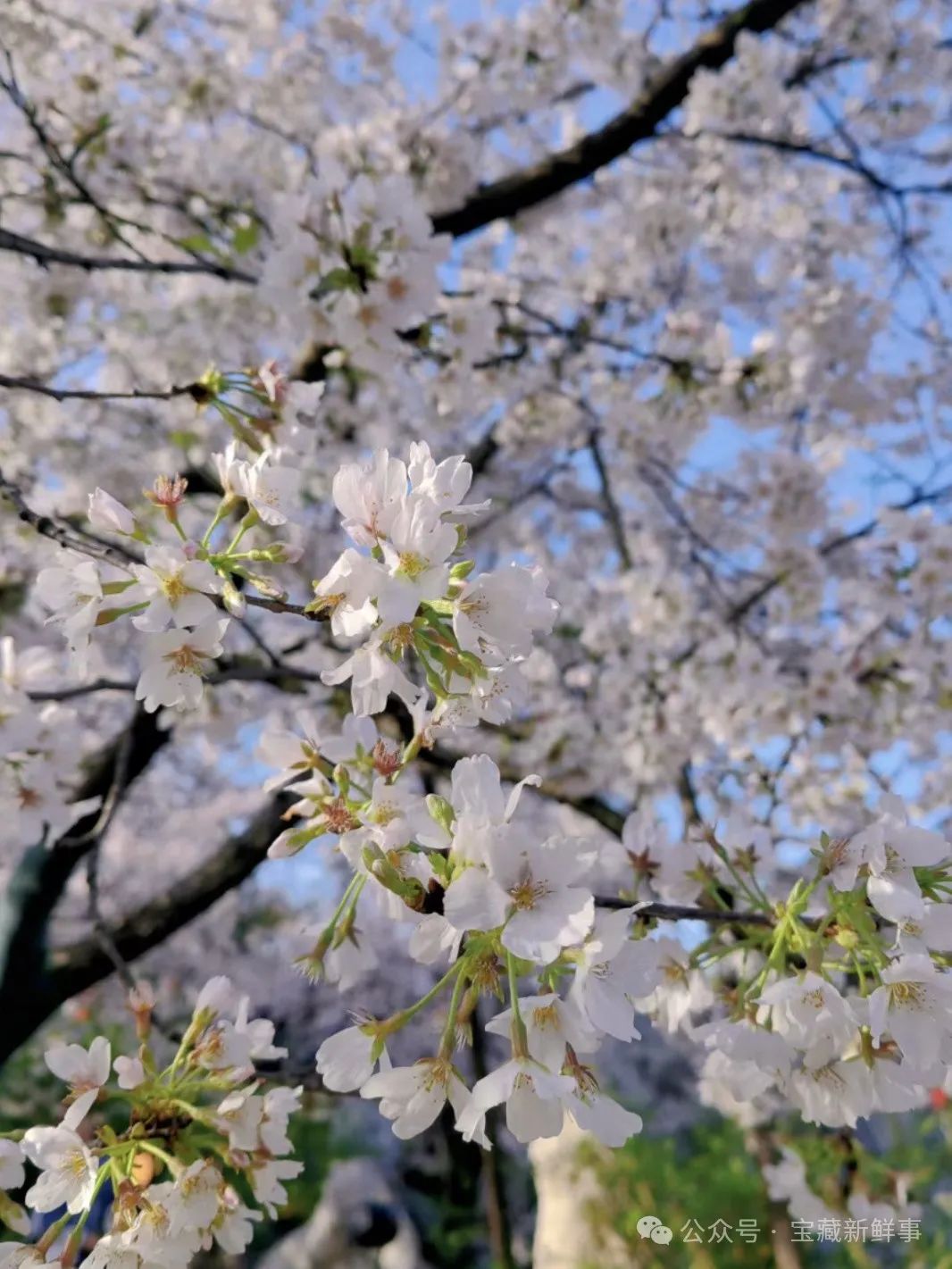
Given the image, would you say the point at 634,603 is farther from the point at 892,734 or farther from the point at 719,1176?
the point at 719,1176

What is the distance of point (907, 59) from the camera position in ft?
14.1

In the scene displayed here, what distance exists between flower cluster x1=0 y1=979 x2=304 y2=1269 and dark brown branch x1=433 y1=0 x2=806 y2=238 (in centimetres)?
234

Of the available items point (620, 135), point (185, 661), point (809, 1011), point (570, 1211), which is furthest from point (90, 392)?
point (570, 1211)

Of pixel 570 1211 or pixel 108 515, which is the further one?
pixel 570 1211

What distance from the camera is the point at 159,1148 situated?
97 cm

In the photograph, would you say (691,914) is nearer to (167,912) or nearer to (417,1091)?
(417,1091)

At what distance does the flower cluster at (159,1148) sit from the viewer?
36.2 inches

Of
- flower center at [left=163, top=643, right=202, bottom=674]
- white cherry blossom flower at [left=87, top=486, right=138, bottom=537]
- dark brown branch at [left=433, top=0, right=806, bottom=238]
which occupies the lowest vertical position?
flower center at [left=163, top=643, right=202, bottom=674]

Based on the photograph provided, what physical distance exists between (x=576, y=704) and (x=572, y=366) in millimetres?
1529

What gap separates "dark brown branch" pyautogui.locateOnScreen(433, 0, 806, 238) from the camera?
2.58m

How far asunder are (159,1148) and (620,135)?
2761mm

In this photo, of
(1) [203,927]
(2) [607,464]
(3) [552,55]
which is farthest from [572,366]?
(1) [203,927]

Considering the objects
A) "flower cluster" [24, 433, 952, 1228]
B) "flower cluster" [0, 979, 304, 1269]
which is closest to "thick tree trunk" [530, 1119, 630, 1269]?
"flower cluster" [0, 979, 304, 1269]

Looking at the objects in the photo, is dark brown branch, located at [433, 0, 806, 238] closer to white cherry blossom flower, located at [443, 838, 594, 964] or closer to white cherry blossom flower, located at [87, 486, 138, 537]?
white cherry blossom flower, located at [87, 486, 138, 537]
